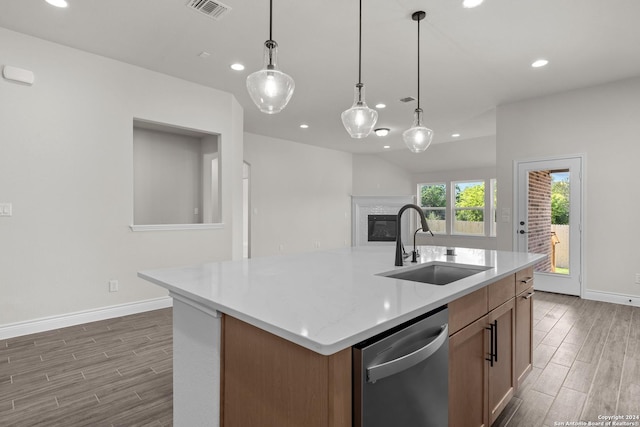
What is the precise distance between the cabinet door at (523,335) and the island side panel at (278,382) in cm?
150

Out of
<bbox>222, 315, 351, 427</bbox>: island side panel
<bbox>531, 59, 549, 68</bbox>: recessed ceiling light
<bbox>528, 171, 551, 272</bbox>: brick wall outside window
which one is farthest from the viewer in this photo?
<bbox>528, 171, 551, 272</bbox>: brick wall outside window

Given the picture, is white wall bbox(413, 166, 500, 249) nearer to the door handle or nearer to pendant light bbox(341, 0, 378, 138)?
pendant light bbox(341, 0, 378, 138)

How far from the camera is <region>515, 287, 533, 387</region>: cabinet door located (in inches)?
75.3

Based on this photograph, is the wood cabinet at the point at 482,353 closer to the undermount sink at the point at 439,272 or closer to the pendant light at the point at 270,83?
the undermount sink at the point at 439,272

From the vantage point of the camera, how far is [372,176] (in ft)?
29.7

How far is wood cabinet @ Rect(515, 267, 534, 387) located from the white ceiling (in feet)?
6.80

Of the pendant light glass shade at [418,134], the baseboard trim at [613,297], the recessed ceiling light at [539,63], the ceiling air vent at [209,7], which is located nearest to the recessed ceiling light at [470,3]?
the pendant light glass shade at [418,134]

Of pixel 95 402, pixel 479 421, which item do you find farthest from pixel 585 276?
pixel 95 402

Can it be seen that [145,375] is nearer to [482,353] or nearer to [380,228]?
[482,353]

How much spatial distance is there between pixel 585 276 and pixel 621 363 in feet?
7.09

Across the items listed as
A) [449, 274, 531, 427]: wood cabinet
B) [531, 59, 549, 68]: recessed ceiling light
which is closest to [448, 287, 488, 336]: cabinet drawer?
[449, 274, 531, 427]: wood cabinet

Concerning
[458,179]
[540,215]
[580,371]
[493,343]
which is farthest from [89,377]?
[458,179]

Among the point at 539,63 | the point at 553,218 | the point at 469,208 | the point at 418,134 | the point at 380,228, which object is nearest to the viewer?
the point at 418,134

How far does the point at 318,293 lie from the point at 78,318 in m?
3.23
